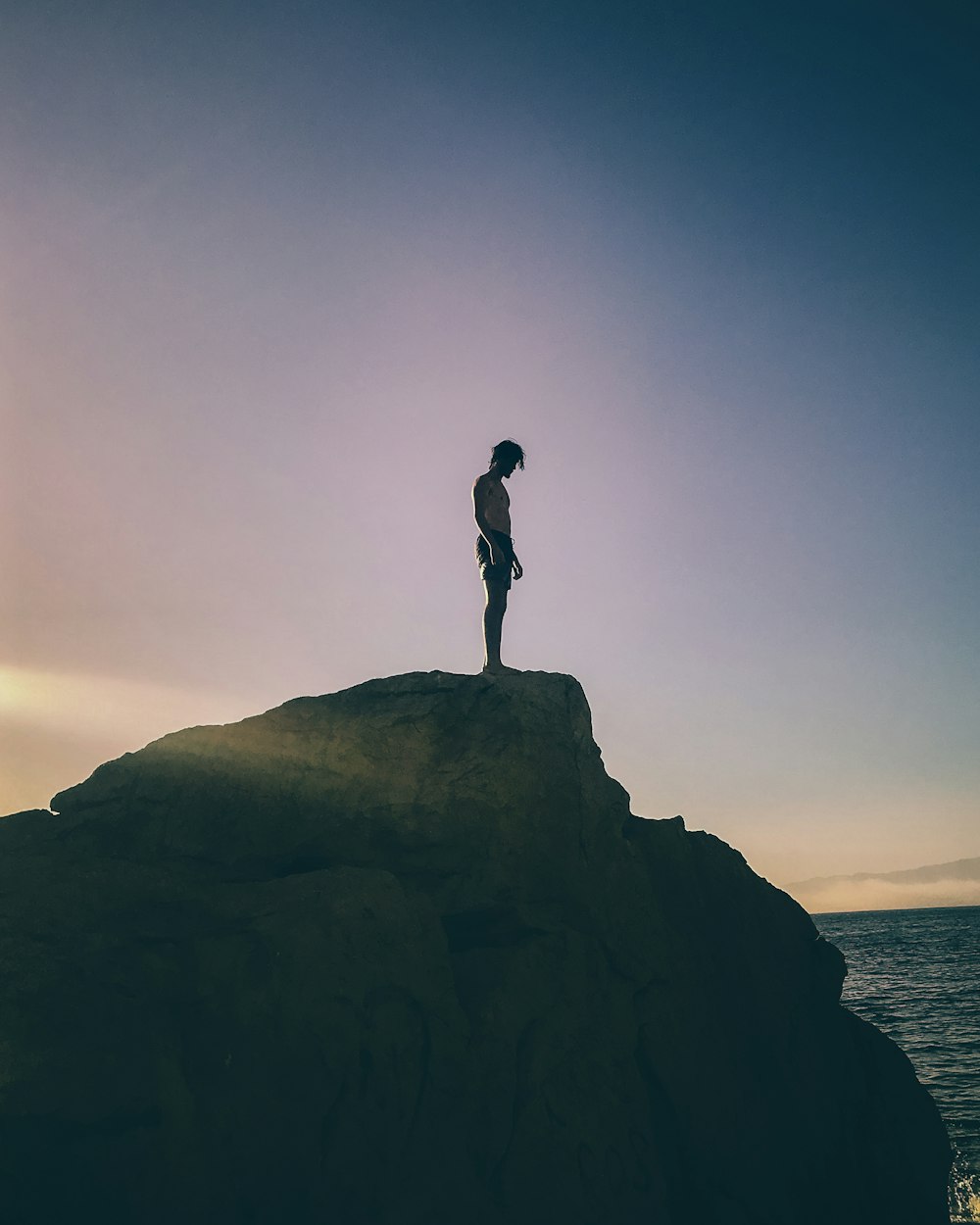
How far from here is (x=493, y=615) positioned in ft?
37.4

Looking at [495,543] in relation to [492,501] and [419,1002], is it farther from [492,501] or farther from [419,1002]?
[419,1002]

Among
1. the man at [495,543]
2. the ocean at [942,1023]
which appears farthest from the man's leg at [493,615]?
the ocean at [942,1023]

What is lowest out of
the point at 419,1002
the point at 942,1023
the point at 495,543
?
the point at 942,1023

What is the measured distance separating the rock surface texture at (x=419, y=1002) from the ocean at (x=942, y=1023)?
5867 millimetres

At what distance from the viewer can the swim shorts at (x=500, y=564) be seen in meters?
11.5

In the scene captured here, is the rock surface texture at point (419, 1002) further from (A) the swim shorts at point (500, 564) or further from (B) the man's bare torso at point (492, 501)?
(B) the man's bare torso at point (492, 501)

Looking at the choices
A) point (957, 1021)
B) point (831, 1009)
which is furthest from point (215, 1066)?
point (957, 1021)

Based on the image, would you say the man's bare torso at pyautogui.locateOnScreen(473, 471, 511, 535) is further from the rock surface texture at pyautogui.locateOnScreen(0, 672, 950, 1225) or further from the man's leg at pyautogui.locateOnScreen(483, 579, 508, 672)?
the rock surface texture at pyautogui.locateOnScreen(0, 672, 950, 1225)

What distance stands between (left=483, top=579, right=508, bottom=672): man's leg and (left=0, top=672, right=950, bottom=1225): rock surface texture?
901 millimetres

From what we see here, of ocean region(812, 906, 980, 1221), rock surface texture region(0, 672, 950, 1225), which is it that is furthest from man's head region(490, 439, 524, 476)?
ocean region(812, 906, 980, 1221)

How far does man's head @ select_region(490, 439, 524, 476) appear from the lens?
1198cm

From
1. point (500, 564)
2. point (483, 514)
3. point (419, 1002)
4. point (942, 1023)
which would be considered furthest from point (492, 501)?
point (942, 1023)

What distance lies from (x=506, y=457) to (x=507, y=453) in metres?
0.06

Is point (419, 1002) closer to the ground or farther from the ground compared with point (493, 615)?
closer to the ground
